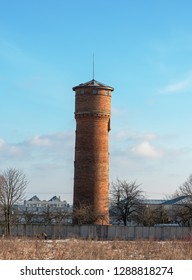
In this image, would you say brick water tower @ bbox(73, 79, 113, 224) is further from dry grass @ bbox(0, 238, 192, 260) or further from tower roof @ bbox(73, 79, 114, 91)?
dry grass @ bbox(0, 238, 192, 260)

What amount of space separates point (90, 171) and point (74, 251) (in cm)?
2574

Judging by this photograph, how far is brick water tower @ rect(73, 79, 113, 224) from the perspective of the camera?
3919cm

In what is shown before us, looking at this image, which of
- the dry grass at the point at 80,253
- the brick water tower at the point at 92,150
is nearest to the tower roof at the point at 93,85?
the brick water tower at the point at 92,150

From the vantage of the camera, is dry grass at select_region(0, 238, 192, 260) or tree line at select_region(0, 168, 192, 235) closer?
dry grass at select_region(0, 238, 192, 260)

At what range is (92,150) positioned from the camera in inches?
1556

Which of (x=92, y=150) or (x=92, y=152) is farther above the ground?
(x=92, y=150)

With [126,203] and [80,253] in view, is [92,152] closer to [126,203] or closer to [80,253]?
[126,203]

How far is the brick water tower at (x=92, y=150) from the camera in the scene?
39.2m

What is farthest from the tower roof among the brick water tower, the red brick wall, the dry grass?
the dry grass

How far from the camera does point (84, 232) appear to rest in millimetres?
33531

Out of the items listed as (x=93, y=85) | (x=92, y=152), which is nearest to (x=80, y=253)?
(x=92, y=152)

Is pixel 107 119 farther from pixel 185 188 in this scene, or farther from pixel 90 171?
pixel 185 188

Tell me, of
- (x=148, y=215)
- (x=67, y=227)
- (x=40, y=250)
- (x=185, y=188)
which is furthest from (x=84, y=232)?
(x=185, y=188)
